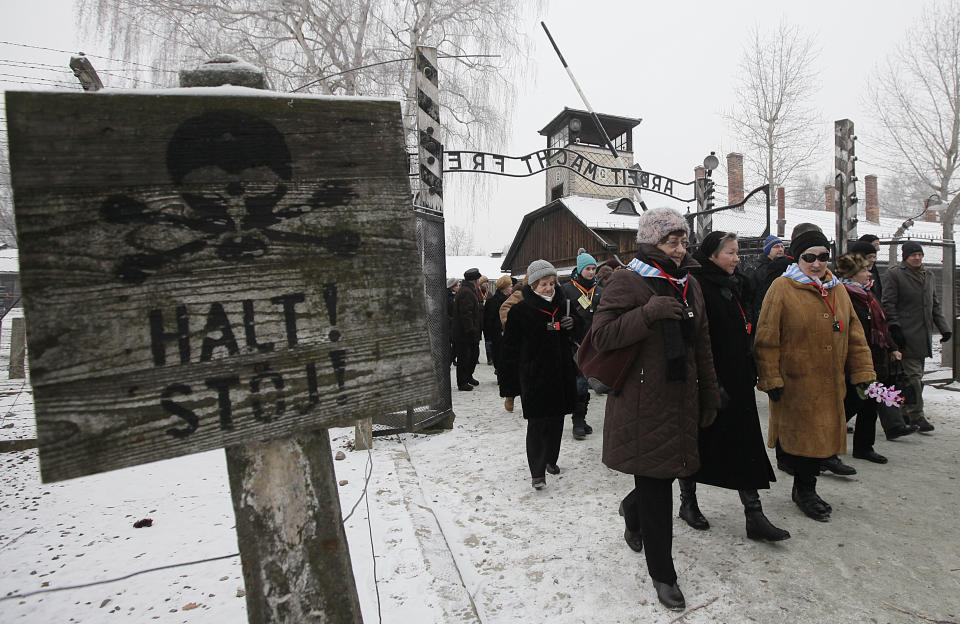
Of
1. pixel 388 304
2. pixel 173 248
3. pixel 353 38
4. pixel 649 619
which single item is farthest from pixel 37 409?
pixel 353 38

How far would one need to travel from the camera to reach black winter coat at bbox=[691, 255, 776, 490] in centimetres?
301

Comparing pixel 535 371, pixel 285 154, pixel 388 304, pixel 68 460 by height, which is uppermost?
pixel 285 154

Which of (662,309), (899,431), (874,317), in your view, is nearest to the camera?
(662,309)

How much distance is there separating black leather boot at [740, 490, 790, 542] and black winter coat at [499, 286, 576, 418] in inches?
54.0

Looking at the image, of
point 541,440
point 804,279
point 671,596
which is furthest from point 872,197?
point 671,596

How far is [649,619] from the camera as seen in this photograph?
2414 mm

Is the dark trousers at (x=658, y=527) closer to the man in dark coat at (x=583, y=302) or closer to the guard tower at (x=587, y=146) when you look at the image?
the man in dark coat at (x=583, y=302)

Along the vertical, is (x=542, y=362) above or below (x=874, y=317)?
below

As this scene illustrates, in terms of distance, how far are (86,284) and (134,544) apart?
2.70 metres

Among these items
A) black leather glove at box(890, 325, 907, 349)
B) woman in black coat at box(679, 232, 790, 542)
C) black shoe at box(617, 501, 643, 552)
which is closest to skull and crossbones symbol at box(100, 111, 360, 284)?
woman in black coat at box(679, 232, 790, 542)

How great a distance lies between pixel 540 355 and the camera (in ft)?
13.7

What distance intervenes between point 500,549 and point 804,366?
2236mm

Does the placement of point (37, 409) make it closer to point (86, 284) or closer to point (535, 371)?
point (86, 284)

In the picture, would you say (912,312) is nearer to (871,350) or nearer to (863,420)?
(871,350)
